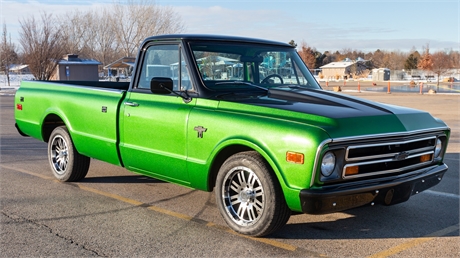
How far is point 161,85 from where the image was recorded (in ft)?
17.3

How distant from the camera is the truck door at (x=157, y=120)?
5.16 metres

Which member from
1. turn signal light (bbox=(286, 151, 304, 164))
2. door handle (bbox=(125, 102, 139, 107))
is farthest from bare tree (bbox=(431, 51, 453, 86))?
turn signal light (bbox=(286, 151, 304, 164))

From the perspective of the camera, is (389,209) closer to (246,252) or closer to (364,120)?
(364,120)

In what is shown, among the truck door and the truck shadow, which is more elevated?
the truck door

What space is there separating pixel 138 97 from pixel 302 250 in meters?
2.64

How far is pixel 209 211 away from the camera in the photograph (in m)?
5.45

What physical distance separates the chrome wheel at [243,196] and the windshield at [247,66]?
3.59 feet

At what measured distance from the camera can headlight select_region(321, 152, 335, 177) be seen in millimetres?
4078

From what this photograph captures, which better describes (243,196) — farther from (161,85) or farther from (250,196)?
(161,85)

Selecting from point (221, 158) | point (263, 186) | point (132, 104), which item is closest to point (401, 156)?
point (263, 186)

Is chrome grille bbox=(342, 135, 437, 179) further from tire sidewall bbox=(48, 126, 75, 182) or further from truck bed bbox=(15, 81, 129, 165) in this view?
tire sidewall bbox=(48, 126, 75, 182)

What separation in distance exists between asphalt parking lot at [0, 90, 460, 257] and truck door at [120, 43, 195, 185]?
0.51m

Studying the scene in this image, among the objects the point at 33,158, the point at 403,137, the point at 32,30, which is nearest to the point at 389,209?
the point at 403,137

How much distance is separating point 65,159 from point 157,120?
7.32 feet
